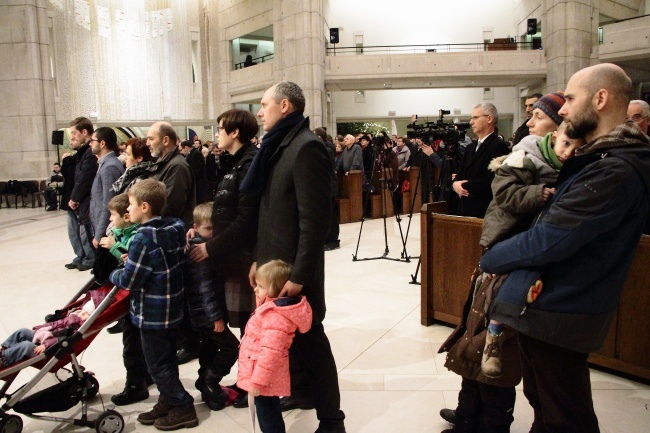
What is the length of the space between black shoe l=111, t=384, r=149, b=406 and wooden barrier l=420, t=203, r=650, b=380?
2310 millimetres

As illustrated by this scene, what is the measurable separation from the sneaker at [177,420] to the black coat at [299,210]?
984mm

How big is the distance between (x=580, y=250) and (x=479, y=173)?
7.81ft

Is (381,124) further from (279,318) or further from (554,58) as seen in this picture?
(279,318)

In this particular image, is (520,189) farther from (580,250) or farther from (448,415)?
(448,415)

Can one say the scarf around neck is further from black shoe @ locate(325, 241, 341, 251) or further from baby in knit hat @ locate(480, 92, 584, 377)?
black shoe @ locate(325, 241, 341, 251)

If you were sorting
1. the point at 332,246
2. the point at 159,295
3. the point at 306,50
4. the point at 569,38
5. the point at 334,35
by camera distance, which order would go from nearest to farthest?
1. the point at 159,295
2. the point at 332,246
3. the point at 569,38
4. the point at 306,50
5. the point at 334,35

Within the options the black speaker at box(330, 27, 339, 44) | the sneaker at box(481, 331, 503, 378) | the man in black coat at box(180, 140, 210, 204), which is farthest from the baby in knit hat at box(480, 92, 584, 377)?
the black speaker at box(330, 27, 339, 44)

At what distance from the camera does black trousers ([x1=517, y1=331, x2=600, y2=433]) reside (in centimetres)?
178

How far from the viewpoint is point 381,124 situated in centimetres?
2564

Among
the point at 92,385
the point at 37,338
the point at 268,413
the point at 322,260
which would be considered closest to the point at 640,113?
the point at 322,260

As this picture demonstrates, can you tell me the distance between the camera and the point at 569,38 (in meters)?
19.5

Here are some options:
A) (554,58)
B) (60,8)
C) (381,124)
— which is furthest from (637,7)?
(60,8)

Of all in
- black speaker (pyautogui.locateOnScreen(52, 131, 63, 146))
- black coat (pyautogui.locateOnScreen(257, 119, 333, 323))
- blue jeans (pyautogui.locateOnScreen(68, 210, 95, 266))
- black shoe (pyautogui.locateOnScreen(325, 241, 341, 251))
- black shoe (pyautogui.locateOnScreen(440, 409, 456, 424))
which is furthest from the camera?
black speaker (pyautogui.locateOnScreen(52, 131, 63, 146))

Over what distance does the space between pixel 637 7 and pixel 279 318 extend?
87.7 ft
